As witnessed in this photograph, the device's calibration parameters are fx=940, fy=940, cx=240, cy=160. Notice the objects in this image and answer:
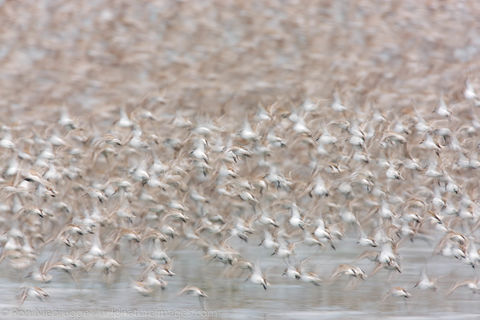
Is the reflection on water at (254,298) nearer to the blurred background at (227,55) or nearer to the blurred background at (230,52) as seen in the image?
the blurred background at (227,55)

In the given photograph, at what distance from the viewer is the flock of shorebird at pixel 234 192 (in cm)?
757

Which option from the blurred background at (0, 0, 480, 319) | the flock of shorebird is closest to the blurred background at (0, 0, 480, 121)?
the blurred background at (0, 0, 480, 319)

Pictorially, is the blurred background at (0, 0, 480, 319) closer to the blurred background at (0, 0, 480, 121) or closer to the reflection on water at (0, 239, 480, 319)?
the blurred background at (0, 0, 480, 121)

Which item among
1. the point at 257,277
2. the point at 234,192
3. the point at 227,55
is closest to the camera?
the point at 257,277

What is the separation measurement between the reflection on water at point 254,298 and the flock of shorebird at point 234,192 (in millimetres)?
99

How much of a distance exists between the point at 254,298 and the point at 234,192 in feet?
3.88

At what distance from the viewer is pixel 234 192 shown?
320 inches

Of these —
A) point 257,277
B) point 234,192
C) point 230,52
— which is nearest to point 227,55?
point 230,52

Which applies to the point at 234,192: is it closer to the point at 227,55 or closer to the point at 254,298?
the point at 254,298

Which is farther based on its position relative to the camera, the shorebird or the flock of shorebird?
the flock of shorebird

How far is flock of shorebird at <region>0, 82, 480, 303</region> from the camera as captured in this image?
298 inches

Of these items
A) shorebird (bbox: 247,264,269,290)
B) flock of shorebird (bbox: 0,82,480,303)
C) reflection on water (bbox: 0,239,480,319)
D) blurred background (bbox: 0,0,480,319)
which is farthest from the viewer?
blurred background (bbox: 0,0,480,319)

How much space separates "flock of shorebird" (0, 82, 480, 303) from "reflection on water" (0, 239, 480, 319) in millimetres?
99

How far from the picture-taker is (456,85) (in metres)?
10.4
